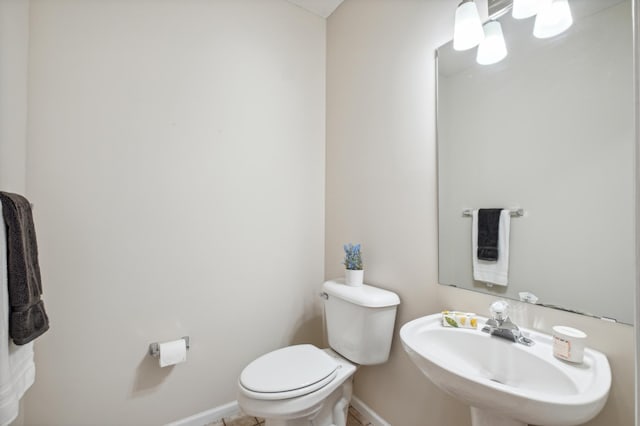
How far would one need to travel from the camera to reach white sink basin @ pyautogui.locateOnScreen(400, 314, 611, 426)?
2.29 feet

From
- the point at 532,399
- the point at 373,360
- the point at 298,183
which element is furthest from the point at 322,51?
the point at 532,399

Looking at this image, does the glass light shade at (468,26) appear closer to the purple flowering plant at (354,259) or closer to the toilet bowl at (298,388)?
the purple flowering plant at (354,259)

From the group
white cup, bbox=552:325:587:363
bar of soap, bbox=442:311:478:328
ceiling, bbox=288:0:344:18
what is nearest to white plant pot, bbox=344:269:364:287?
bar of soap, bbox=442:311:478:328

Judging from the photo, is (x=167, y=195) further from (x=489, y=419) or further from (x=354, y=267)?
(x=489, y=419)

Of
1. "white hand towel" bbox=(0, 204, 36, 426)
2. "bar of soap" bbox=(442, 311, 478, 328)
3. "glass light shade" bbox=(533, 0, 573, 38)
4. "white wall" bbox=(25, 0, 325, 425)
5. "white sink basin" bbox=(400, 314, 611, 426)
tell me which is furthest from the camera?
"white wall" bbox=(25, 0, 325, 425)

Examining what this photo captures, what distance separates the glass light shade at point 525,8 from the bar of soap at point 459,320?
111cm

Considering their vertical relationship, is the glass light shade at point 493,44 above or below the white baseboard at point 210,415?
above

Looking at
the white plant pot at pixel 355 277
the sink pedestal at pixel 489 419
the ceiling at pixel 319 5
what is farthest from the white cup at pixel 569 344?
the ceiling at pixel 319 5

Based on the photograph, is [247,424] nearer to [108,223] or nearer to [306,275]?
[306,275]

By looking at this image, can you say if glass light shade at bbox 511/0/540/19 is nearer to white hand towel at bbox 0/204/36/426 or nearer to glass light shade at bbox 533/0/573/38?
glass light shade at bbox 533/0/573/38

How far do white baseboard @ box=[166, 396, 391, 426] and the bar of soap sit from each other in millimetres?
818

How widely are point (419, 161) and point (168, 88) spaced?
1347mm

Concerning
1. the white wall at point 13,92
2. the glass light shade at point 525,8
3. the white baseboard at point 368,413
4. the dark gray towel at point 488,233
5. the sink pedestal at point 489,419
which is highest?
the glass light shade at point 525,8

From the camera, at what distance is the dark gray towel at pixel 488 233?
1.16 meters
